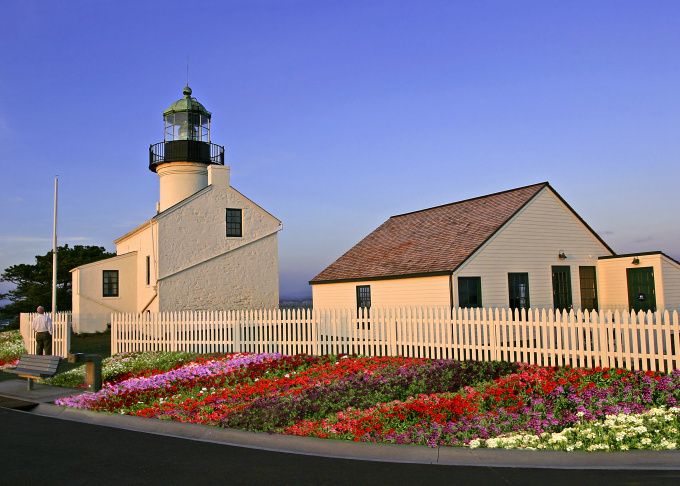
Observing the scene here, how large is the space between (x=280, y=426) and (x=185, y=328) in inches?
392

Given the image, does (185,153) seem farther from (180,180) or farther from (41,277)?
(41,277)

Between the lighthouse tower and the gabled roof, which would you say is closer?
the gabled roof

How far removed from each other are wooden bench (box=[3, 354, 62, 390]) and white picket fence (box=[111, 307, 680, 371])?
492 cm

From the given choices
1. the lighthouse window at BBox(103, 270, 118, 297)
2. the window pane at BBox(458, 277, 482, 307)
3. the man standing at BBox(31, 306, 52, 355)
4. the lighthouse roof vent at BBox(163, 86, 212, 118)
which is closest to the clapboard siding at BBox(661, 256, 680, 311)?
the window pane at BBox(458, 277, 482, 307)

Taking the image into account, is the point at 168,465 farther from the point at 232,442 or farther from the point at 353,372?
the point at 353,372

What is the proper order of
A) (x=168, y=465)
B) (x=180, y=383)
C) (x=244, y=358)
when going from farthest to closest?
(x=244, y=358) → (x=180, y=383) → (x=168, y=465)

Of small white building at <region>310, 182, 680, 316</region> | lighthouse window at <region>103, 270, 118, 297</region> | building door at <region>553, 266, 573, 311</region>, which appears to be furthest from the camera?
lighthouse window at <region>103, 270, 118, 297</region>

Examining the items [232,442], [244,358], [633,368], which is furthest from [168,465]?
[633,368]

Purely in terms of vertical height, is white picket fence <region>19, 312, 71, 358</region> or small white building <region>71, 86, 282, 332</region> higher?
small white building <region>71, 86, 282, 332</region>

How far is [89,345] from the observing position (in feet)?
73.6

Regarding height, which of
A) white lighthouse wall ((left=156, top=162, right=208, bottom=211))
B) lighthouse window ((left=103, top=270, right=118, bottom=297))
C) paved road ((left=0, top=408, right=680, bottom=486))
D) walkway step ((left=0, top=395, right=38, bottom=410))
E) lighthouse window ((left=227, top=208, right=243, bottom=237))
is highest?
white lighthouse wall ((left=156, top=162, right=208, bottom=211))

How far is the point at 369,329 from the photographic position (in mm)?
15625

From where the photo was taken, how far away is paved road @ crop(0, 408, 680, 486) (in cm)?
587

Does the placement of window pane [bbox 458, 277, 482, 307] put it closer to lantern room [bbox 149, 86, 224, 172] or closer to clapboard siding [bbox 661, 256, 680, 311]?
clapboard siding [bbox 661, 256, 680, 311]
